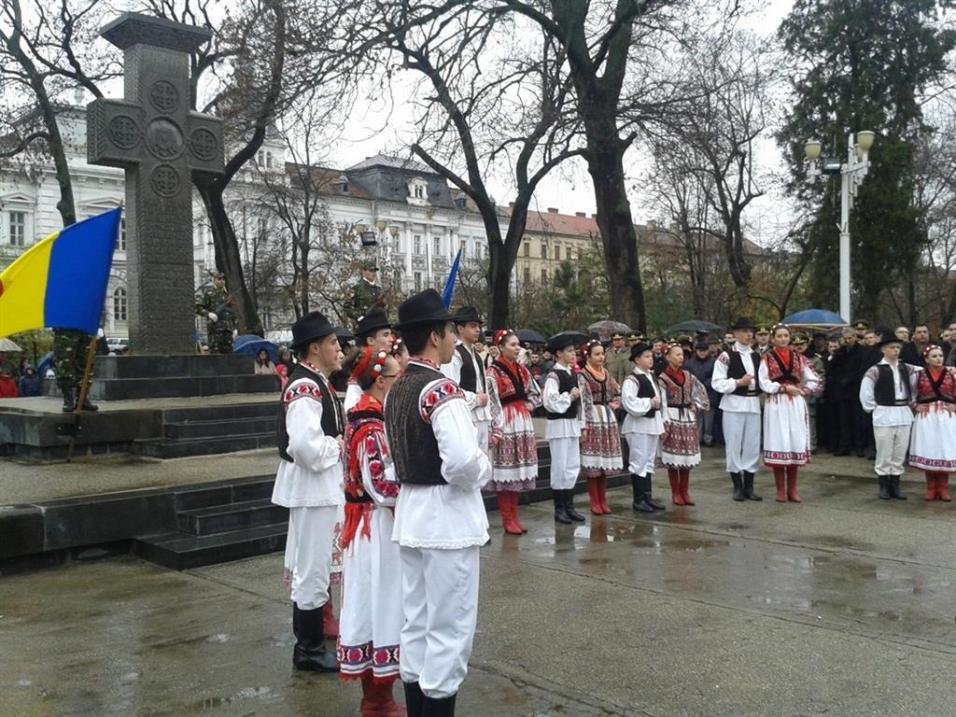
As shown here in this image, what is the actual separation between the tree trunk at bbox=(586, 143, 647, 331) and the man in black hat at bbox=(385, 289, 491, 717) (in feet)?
45.0

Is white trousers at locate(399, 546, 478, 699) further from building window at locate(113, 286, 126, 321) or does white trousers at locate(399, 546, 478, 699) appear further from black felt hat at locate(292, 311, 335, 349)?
building window at locate(113, 286, 126, 321)

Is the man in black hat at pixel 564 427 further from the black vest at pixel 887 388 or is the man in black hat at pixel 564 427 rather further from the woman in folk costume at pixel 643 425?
the black vest at pixel 887 388

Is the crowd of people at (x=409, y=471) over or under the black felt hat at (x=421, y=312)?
under

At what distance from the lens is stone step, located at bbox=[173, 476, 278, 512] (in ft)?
26.2

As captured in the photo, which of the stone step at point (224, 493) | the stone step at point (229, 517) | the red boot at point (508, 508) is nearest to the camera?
the stone step at point (229, 517)

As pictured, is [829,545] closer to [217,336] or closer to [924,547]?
[924,547]

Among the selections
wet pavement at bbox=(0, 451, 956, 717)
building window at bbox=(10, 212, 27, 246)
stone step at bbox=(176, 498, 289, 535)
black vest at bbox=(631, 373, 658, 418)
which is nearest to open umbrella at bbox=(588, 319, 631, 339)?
black vest at bbox=(631, 373, 658, 418)

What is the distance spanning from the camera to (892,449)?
1025 cm

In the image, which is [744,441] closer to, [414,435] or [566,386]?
[566,386]

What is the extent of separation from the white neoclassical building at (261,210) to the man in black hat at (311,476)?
494 inches

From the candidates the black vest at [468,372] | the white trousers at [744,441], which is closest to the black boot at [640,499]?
the white trousers at [744,441]

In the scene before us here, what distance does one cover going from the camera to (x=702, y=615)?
5746 millimetres

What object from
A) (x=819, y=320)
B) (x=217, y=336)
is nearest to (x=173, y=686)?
(x=217, y=336)

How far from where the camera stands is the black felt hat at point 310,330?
→ 5.06 m
